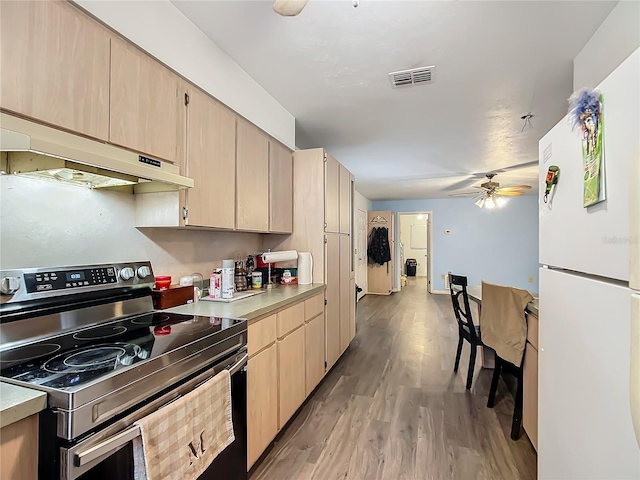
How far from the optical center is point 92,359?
1022 mm

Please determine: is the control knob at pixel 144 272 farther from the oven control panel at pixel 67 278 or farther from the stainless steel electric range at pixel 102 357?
the oven control panel at pixel 67 278

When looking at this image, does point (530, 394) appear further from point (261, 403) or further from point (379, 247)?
point (379, 247)

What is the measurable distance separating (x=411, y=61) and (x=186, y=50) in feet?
4.33

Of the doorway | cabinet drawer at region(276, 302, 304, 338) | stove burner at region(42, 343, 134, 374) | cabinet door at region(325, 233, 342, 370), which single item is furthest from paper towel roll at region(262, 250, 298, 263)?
the doorway

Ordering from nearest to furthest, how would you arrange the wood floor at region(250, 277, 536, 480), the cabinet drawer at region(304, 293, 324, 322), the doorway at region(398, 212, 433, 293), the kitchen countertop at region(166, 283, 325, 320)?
the kitchen countertop at region(166, 283, 325, 320), the wood floor at region(250, 277, 536, 480), the cabinet drawer at region(304, 293, 324, 322), the doorway at region(398, 212, 433, 293)

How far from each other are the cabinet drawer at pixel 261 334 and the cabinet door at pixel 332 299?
1.00m

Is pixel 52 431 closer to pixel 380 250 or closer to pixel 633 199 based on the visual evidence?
pixel 633 199

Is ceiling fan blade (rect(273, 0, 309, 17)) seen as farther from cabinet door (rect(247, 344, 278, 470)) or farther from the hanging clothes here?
the hanging clothes

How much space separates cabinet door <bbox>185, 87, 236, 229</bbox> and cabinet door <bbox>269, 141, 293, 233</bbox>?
0.48 m

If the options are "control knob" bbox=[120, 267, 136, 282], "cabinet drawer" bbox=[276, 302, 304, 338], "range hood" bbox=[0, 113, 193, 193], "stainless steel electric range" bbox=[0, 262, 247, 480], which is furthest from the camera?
"cabinet drawer" bbox=[276, 302, 304, 338]

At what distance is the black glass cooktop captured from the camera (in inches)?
35.6

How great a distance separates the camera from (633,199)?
68 centimetres

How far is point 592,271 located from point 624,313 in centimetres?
18

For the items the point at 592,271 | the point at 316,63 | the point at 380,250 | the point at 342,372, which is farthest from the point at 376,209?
the point at 592,271
